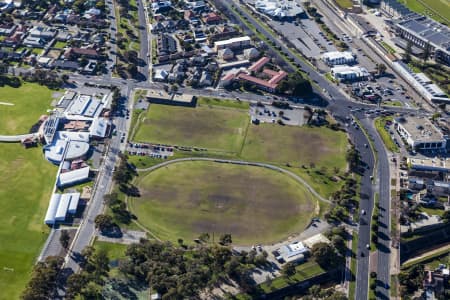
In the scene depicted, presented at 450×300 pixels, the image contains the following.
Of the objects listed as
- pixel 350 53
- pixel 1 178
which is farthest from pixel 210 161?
pixel 350 53

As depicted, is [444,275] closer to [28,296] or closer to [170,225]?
[170,225]

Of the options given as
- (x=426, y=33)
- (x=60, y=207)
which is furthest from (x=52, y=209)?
(x=426, y=33)

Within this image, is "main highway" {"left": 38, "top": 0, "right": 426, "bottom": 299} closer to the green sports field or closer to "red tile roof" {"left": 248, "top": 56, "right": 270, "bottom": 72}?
the green sports field

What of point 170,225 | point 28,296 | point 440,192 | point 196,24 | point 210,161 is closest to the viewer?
point 28,296

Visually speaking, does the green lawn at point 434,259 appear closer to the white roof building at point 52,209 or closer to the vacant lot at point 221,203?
the vacant lot at point 221,203

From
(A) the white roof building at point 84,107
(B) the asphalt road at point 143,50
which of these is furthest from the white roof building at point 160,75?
(A) the white roof building at point 84,107

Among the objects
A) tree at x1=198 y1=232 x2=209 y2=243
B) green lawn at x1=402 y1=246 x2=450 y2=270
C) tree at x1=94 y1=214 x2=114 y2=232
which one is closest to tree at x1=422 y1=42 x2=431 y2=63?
green lawn at x1=402 y1=246 x2=450 y2=270
